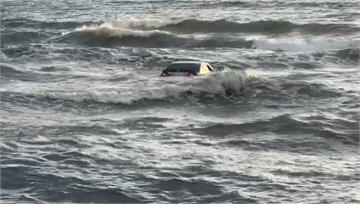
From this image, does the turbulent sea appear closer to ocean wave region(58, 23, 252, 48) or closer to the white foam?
ocean wave region(58, 23, 252, 48)

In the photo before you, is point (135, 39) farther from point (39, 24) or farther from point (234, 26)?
point (39, 24)

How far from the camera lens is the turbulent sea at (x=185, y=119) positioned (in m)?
10.9

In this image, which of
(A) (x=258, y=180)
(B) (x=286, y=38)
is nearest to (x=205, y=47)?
(B) (x=286, y=38)

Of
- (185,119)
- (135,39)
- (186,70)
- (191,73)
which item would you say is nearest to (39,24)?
(135,39)

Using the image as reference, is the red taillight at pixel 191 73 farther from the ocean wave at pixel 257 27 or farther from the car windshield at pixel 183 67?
the ocean wave at pixel 257 27

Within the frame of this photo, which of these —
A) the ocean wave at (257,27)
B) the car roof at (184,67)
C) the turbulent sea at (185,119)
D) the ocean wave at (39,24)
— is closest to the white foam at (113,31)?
the turbulent sea at (185,119)

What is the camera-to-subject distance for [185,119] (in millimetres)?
16703

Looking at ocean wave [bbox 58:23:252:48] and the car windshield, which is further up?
the car windshield

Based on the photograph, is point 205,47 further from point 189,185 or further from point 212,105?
point 189,185

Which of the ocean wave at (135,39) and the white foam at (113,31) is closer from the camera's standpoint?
the ocean wave at (135,39)

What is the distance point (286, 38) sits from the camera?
36.8m

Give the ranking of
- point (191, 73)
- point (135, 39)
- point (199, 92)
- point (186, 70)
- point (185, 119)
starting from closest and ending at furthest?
point (185, 119) < point (199, 92) < point (191, 73) < point (186, 70) < point (135, 39)

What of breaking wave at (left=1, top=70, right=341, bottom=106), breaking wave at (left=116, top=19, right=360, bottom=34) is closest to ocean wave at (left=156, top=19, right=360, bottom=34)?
breaking wave at (left=116, top=19, right=360, bottom=34)

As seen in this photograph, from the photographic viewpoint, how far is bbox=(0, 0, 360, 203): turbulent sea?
10.9m
